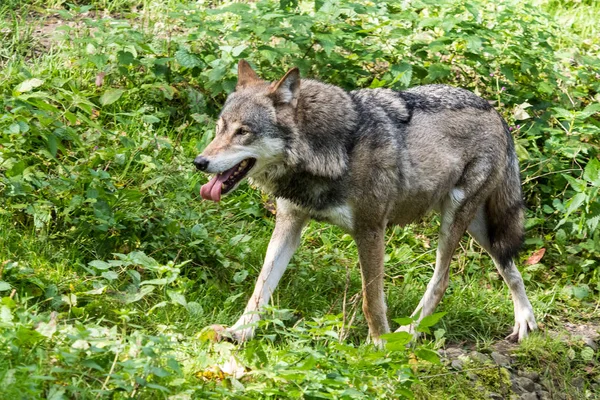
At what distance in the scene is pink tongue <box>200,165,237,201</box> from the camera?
5.30 m

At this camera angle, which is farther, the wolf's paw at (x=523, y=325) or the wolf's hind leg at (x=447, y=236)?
the wolf's paw at (x=523, y=325)

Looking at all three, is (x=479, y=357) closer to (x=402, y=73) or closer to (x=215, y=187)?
(x=215, y=187)

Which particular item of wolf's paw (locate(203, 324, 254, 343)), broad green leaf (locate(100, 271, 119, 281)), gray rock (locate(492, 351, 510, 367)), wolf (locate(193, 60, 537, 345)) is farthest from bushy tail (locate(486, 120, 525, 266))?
broad green leaf (locate(100, 271, 119, 281))

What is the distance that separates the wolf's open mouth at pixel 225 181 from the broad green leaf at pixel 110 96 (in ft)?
5.80

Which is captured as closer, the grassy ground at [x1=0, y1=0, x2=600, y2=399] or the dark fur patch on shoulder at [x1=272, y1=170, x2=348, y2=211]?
the grassy ground at [x1=0, y1=0, x2=600, y2=399]

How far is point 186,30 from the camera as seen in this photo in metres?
8.46

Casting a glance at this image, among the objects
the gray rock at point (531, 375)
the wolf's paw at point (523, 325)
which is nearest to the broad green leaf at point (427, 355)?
the gray rock at point (531, 375)

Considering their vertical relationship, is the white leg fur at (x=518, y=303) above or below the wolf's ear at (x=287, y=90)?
below

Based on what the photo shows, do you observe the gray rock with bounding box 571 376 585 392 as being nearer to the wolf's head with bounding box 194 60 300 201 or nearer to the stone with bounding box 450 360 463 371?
the stone with bounding box 450 360 463 371

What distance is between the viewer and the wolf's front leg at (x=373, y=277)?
5.70 metres

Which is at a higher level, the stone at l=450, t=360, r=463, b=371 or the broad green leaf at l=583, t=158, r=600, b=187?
the broad green leaf at l=583, t=158, r=600, b=187

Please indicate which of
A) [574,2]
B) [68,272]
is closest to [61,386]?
[68,272]

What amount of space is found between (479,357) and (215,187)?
6.89ft

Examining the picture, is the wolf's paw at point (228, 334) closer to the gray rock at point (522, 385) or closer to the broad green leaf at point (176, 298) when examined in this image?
→ the broad green leaf at point (176, 298)
